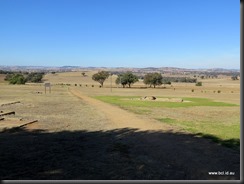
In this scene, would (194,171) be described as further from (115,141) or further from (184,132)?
(184,132)

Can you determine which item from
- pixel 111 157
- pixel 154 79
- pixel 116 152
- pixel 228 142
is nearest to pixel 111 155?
pixel 111 157

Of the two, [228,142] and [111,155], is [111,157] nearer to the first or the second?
[111,155]

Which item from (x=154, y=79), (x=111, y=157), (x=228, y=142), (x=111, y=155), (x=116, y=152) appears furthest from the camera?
(x=154, y=79)

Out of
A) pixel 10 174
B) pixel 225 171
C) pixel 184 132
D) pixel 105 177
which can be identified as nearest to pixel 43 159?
pixel 10 174

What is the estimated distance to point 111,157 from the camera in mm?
12336

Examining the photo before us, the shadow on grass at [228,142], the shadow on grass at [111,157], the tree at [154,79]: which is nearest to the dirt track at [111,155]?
the shadow on grass at [111,157]

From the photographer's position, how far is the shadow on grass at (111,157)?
32.7ft

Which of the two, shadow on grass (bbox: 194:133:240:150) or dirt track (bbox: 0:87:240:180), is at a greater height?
dirt track (bbox: 0:87:240:180)

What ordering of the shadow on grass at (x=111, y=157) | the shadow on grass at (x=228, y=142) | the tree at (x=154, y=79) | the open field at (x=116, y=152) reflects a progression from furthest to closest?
the tree at (x=154, y=79), the shadow on grass at (x=228, y=142), the open field at (x=116, y=152), the shadow on grass at (x=111, y=157)

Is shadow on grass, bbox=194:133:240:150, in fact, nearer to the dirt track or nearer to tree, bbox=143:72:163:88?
the dirt track

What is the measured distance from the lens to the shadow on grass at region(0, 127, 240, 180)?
9.96m

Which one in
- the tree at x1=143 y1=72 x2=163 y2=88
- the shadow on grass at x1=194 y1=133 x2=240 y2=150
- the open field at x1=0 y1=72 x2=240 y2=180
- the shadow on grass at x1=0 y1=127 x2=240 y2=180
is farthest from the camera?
the tree at x1=143 y1=72 x2=163 y2=88

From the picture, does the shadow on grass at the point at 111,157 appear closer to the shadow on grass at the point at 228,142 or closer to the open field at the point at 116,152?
the open field at the point at 116,152

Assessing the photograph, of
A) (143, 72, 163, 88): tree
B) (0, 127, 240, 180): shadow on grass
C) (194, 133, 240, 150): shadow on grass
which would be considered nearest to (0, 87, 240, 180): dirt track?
(0, 127, 240, 180): shadow on grass
